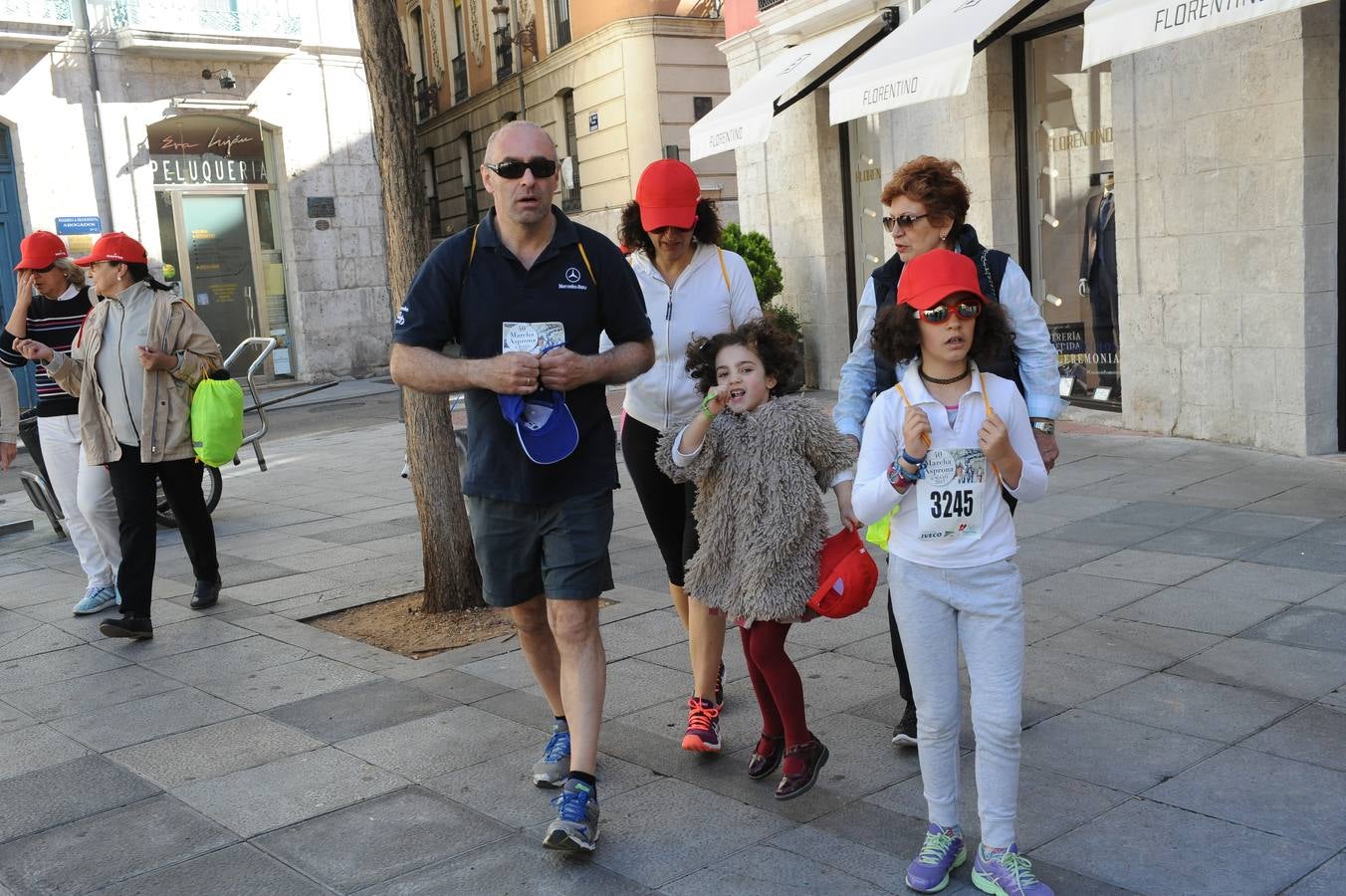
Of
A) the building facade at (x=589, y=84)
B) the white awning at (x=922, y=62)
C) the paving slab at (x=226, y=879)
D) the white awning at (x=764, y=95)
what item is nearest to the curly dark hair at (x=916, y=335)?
the paving slab at (x=226, y=879)

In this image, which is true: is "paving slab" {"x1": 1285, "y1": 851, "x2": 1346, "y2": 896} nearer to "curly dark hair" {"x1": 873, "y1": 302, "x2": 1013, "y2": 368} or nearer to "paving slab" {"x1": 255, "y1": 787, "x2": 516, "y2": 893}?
"curly dark hair" {"x1": 873, "y1": 302, "x2": 1013, "y2": 368}

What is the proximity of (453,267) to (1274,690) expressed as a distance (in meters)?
3.06

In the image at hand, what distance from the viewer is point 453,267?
365cm

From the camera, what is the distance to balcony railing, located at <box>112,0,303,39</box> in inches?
813

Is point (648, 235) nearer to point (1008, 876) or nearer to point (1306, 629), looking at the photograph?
point (1008, 876)

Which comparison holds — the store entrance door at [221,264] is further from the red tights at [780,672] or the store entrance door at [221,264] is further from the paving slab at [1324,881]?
the paving slab at [1324,881]

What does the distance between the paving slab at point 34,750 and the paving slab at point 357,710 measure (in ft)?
2.28

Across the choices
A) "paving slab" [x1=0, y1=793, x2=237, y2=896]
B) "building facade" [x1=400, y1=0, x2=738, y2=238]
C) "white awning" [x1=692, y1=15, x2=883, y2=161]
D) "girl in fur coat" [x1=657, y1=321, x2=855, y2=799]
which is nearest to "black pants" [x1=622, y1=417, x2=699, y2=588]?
"girl in fur coat" [x1=657, y1=321, x2=855, y2=799]

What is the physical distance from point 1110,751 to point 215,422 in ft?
14.0

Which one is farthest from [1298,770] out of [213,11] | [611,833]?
[213,11]

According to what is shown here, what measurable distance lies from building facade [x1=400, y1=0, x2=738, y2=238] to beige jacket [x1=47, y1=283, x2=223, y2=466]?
15.9 metres

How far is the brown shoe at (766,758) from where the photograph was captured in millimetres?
3881

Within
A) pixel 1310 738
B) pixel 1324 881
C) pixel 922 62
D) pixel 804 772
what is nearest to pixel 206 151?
pixel 922 62

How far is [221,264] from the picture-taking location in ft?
74.6
